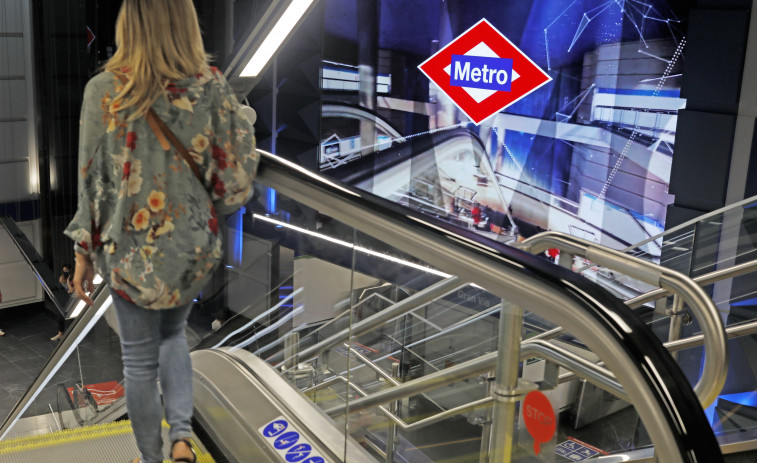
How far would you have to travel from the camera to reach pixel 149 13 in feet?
5.17

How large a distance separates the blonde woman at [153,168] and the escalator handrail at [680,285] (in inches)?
33.0

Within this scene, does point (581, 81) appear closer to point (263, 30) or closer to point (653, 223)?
point (653, 223)

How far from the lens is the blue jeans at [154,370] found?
5.72 feet

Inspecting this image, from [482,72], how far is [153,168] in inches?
228

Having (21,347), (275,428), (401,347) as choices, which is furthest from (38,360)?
(401,347)

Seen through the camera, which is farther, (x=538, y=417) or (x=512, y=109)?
(x=512, y=109)

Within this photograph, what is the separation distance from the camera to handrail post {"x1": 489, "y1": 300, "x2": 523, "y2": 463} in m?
1.55

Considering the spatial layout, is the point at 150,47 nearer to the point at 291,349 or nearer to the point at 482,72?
the point at 291,349

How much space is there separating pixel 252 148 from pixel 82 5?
9688mm

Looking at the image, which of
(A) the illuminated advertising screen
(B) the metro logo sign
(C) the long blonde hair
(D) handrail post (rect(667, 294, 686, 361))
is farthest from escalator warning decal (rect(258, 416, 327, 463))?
(B) the metro logo sign

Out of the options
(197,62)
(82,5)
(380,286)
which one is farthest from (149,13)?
(82,5)

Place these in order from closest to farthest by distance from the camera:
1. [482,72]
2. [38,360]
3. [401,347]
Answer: [401,347], [482,72], [38,360]

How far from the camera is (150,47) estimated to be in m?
1.60

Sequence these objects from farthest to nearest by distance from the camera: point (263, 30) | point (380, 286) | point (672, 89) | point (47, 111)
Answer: point (47, 111)
point (672, 89)
point (263, 30)
point (380, 286)
